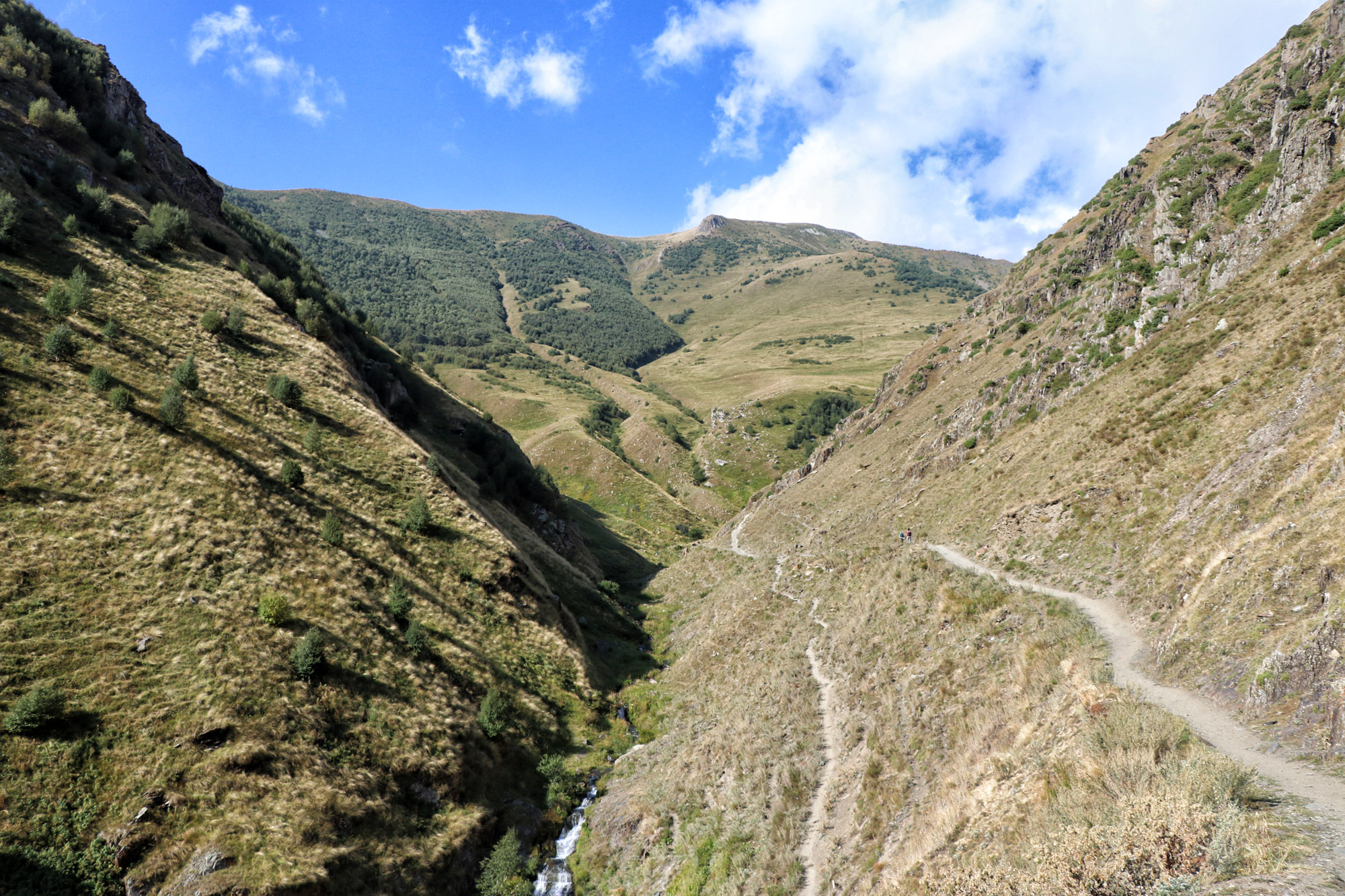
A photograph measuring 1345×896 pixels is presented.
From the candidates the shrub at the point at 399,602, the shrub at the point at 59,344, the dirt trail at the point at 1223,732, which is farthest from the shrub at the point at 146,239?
the dirt trail at the point at 1223,732

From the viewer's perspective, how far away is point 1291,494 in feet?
56.2

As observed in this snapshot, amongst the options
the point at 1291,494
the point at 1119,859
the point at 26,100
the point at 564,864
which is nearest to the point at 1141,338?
the point at 1291,494

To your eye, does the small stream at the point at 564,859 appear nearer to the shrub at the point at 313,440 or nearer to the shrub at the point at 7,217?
the shrub at the point at 313,440

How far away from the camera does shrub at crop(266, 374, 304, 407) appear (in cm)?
4119

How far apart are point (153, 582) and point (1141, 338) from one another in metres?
67.2

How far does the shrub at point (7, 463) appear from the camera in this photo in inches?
981

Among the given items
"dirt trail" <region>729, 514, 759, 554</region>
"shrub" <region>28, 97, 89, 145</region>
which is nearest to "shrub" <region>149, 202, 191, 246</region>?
"shrub" <region>28, 97, 89, 145</region>

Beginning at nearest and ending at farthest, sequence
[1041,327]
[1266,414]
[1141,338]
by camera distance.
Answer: [1266,414], [1141,338], [1041,327]

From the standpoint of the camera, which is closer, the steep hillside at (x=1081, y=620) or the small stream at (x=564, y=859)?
the steep hillside at (x=1081, y=620)

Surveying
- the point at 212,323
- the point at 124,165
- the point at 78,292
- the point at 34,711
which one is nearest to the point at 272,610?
the point at 34,711

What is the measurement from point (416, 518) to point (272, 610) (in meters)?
13.2

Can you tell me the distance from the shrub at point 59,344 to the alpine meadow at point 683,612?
8.2 inches

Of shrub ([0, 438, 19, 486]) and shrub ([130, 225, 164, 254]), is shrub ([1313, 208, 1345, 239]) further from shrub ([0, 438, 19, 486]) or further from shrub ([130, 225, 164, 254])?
shrub ([130, 225, 164, 254])

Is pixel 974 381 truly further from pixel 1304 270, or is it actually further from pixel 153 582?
pixel 153 582
